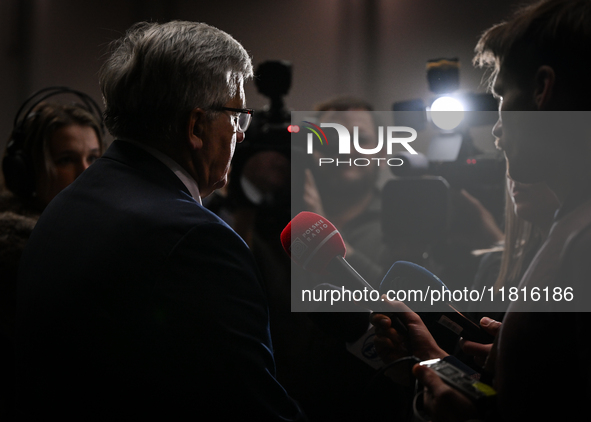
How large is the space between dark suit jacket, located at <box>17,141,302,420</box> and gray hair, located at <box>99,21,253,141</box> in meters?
0.16

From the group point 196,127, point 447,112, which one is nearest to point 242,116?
point 196,127

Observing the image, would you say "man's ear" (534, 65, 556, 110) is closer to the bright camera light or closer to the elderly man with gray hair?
the elderly man with gray hair

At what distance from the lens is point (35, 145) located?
1.41m

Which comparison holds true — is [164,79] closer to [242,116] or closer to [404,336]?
[242,116]

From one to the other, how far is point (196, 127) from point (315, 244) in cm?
30

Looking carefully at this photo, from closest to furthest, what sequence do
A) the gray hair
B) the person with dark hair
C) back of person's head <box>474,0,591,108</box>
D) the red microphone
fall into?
1. back of person's head <box>474,0,591,108</box>
2. the gray hair
3. the red microphone
4. the person with dark hair

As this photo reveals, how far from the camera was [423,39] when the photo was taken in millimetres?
2666

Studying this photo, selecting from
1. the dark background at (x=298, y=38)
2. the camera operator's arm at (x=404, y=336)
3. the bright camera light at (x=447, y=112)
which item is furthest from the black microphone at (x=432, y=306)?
the dark background at (x=298, y=38)

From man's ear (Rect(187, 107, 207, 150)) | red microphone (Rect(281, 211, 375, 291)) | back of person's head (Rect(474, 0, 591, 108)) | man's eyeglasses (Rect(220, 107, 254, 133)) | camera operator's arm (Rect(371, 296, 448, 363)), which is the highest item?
back of person's head (Rect(474, 0, 591, 108))

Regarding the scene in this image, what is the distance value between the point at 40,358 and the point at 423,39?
2.57m

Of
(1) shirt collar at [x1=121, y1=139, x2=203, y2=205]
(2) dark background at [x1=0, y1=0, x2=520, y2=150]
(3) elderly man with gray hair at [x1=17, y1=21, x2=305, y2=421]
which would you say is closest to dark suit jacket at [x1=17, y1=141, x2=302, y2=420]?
(3) elderly man with gray hair at [x1=17, y1=21, x2=305, y2=421]

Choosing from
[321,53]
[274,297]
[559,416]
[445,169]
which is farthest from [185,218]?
[321,53]

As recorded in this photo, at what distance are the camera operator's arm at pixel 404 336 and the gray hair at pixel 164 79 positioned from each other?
49cm

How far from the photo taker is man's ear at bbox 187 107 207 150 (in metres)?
0.79
